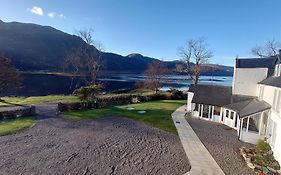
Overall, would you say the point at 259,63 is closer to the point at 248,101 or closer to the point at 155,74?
the point at 248,101

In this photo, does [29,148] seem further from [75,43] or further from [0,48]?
[75,43]

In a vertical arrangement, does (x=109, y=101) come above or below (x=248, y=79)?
below

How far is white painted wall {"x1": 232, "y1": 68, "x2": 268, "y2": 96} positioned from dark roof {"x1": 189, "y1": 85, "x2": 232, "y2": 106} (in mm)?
1286

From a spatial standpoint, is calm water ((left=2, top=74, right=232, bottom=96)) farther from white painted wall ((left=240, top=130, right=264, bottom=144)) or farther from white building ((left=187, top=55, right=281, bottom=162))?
white painted wall ((left=240, top=130, right=264, bottom=144))

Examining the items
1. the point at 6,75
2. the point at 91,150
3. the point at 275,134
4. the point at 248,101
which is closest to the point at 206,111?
the point at 248,101

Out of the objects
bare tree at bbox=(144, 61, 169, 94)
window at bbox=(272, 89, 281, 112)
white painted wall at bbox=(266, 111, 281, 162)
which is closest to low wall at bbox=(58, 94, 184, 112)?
bare tree at bbox=(144, 61, 169, 94)

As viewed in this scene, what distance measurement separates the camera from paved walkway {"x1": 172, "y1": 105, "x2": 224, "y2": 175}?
10.1 m

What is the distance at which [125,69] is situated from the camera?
156375 mm

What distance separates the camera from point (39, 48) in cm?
12650

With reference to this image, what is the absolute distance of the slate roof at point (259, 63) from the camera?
64.6 ft

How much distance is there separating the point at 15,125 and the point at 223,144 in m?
16.6

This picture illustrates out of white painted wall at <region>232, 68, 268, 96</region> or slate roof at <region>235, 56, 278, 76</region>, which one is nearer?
slate roof at <region>235, 56, 278, 76</region>

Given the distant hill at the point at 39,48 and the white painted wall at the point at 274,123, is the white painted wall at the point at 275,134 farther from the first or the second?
the distant hill at the point at 39,48

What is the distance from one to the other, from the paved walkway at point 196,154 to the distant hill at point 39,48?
80449mm
